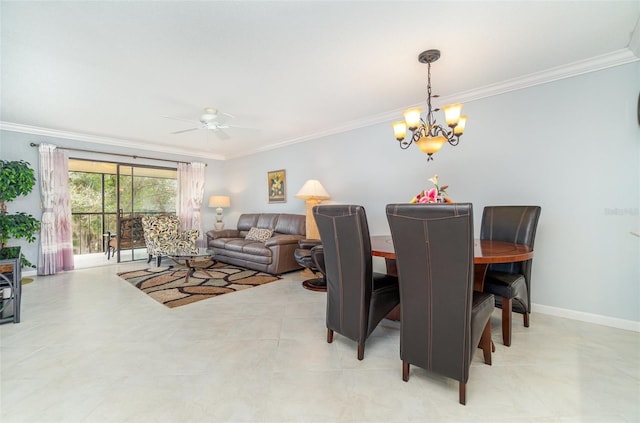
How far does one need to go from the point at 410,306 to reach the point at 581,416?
3.03 ft

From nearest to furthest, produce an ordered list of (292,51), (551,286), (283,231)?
(292,51) → (551,286) → (283,231)

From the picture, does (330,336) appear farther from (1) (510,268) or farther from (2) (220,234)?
(2) (220,234)

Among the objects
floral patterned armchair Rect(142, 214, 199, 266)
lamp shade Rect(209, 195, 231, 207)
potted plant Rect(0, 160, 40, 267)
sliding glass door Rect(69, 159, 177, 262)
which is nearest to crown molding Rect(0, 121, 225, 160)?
sliding glass door Rect(69, 159, 177, 262)

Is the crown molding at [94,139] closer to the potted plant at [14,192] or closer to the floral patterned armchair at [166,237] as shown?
the potted plant at [14,192]

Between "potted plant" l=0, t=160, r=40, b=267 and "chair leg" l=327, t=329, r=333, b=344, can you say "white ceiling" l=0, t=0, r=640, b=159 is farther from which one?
"chair leg" l=327, t=329, r=333, b=344

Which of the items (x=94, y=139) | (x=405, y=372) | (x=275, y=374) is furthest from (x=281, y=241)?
(x=94, y=139)

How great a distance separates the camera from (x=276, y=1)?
1.71 m

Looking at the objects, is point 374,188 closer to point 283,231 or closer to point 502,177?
A: point 502,177

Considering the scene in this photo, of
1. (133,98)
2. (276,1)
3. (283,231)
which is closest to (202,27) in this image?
→ (276,1)

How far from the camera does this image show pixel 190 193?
5980 millimetres

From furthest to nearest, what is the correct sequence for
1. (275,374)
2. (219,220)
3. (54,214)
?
(219,220) → (54,214) → (275,374)

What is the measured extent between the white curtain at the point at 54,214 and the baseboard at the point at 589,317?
21.6 feet

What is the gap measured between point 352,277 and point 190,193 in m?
5.20

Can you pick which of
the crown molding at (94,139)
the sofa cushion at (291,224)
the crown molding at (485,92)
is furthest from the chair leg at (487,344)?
the crown molding at (94,139)
